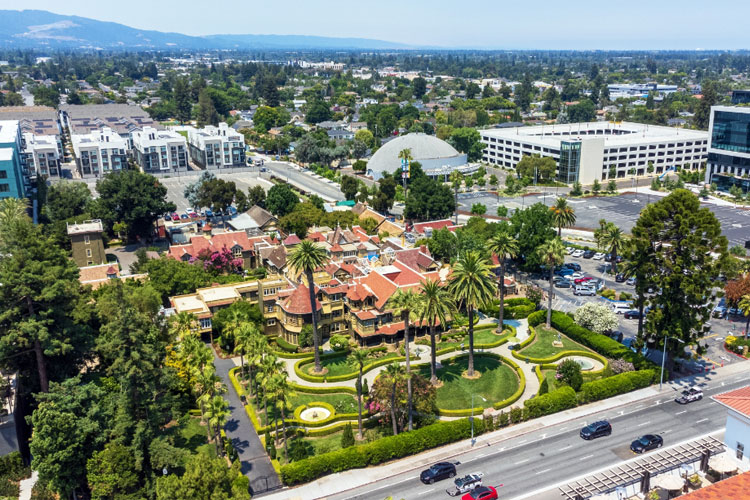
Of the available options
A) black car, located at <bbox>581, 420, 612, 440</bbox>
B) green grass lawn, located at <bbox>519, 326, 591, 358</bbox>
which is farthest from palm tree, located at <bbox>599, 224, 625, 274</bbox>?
black car, located at <bbox>581, 420, 612, 440</bbox>

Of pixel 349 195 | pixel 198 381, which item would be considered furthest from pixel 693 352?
pixel 349 195

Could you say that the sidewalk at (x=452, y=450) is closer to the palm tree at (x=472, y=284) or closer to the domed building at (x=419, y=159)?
the palm tree at (x=472, y=284)

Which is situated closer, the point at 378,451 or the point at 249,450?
the point at 378,451

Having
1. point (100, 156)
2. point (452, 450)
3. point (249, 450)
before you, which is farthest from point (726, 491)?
→ point (100, 156)

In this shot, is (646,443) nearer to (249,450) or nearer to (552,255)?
(552,255)

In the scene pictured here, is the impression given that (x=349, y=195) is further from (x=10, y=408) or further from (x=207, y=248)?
(x=10, y=408)

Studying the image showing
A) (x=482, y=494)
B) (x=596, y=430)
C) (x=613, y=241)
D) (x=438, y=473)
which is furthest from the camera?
(x=613, y=241)
